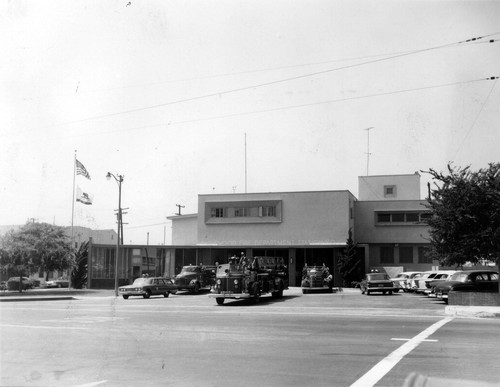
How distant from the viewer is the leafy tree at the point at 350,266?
4209cm

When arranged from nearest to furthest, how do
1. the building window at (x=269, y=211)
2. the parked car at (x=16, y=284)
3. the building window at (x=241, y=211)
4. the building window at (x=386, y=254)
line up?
the building window at (x=386, y=254) → the building window at (x=269, y=211) → the building window at (x=241, y=211) → the parked car at (x=16, y=284)

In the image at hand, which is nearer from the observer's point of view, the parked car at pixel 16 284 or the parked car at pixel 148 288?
the parked car at pixel 148 288

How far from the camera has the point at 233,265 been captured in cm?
2544

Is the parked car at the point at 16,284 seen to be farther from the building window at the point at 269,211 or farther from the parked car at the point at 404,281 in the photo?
the parked car at the point at 404,281

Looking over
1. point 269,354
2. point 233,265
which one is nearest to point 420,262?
point 233,265

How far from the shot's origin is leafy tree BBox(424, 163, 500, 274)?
2100 cm

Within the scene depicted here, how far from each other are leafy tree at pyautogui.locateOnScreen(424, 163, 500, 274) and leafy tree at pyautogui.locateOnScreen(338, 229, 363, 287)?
1913cm

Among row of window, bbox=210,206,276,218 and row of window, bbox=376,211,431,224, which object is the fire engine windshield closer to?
row of window, bbox=210,206,276,218

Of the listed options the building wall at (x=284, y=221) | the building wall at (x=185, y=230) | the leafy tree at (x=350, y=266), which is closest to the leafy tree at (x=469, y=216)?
the leafy tree at (x=350, y=266)

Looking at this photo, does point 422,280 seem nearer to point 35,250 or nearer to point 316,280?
point 316,280

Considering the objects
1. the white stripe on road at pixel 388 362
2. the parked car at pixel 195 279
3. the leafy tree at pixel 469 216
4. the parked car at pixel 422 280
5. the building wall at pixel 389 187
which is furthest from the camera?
the building wall at pixel 389 187

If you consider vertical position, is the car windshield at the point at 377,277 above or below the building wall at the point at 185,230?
below

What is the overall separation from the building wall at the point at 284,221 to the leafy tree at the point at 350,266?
1.78 m

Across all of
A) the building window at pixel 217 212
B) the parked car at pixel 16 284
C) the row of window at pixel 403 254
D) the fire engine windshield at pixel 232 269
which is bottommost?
the parked car at pixel 16 284
